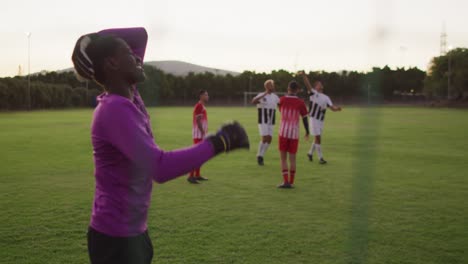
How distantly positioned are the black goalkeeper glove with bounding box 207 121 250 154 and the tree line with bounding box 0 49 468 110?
44.2 metres

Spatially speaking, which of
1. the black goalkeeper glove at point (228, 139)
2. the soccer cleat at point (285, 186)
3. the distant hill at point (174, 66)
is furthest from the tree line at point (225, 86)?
the black goalkeeper glove at point (228, 139)

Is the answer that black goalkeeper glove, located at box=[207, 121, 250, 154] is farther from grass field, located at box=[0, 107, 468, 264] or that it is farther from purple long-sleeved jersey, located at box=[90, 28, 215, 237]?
grass field, located at box=[0, 107, 468, 264]

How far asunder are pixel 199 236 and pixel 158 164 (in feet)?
13.7

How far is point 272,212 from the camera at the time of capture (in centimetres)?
760

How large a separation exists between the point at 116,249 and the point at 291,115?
809 centimetres

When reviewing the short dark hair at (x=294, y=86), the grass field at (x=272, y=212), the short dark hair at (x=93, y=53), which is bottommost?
the grass field at (x=272, y=212)

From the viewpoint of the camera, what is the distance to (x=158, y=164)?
2184 millimetres

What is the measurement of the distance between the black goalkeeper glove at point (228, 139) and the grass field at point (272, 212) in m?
0.50

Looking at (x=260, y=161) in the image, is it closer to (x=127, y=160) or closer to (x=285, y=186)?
(x=285, y=186)

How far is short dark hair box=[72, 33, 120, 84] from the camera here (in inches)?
93.9

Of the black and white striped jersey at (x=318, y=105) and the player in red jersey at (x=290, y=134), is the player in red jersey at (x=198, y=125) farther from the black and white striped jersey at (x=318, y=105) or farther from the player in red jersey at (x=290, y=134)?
the black and white striped jersey at (x=318, y=105)

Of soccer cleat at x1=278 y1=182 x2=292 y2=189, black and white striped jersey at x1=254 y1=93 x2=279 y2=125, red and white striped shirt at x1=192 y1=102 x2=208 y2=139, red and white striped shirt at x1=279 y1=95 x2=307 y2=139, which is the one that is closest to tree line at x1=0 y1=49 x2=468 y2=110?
black and white striped jersey at x1=254 y1=93 x2=279 y2=125

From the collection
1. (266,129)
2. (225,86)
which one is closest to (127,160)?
(266,129)

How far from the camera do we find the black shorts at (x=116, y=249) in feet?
8.23
